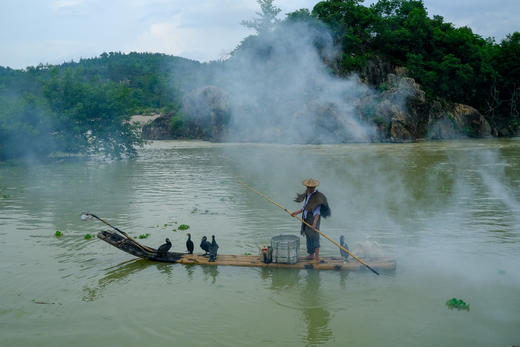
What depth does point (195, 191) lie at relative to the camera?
13.3 m

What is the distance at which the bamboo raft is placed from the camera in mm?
6078

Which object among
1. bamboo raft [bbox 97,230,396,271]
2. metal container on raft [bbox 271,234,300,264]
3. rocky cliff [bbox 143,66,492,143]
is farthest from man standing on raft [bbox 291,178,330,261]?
rocky cliff [bbox 143,66,492,143]

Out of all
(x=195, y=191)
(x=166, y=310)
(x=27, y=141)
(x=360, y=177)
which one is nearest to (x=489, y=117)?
(x=360, y=177)

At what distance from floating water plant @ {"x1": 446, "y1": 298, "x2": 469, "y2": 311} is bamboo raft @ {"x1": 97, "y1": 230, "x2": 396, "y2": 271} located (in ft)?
3.70

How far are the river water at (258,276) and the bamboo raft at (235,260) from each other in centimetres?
11

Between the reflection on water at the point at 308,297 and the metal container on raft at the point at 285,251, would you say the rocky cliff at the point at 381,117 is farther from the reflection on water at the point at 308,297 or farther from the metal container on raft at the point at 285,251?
the reflection on water at the point at 308,297

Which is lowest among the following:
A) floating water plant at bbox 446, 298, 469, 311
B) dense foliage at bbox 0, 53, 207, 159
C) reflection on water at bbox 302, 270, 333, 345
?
reflection on water at bbox 302, 270, 333, 345

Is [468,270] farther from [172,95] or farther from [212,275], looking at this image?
[172,95]

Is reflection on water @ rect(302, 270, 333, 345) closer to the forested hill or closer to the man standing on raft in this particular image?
the man standing on raft

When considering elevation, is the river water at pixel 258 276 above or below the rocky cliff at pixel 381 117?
below

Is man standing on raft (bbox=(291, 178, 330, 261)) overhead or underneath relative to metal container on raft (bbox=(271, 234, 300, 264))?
overhead

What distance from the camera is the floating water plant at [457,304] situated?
4883mm

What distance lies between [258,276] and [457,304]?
2659 millimetres

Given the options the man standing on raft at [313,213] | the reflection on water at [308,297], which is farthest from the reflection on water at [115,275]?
the man standing on raft at [313,213]
